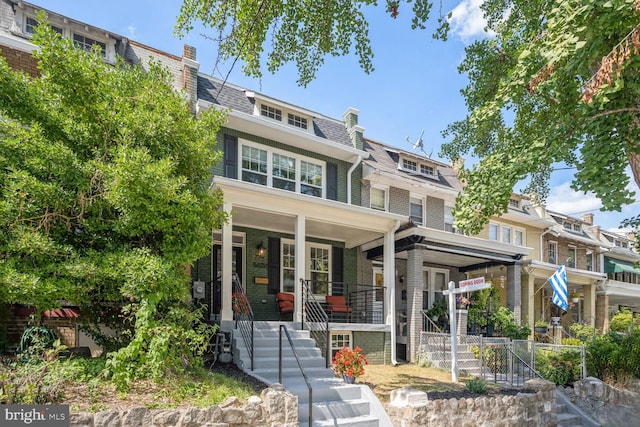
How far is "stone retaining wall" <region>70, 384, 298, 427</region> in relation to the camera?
4.59m

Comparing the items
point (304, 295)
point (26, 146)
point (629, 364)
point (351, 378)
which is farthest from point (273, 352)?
point (629, 364)

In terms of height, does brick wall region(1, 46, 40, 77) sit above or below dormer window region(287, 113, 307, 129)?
above

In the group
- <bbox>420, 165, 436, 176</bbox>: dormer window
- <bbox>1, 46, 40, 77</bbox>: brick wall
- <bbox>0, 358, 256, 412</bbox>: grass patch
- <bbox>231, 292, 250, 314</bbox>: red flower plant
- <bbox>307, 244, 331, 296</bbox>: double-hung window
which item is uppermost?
<bbox>1, 46, 40, 77</bbox>: brick wall

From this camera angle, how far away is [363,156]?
545 inches

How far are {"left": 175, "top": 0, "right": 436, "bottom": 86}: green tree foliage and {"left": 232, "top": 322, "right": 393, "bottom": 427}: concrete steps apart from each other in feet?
16.6

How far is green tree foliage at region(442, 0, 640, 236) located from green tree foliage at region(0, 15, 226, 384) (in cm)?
469

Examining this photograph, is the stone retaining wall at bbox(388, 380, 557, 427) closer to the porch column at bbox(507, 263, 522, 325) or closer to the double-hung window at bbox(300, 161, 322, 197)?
the porch column at bbox(507, 263, 522, 325)

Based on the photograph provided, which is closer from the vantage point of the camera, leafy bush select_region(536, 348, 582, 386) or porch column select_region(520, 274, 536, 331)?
leafy bush select_region(536, 348, 582, 386)

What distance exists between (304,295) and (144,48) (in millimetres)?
8448

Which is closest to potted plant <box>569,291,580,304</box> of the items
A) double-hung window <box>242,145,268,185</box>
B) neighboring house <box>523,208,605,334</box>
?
neighboring house <box>523,208,605,334</box>

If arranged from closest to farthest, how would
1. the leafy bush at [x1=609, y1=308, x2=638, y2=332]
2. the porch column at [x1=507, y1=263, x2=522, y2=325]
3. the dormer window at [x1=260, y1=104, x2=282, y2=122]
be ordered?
the dormer window at [x1=260, y1=104, x2=282, y2=122]
the porch column at [x1=507, y1=263, x2=522, y2=325]
the leafy bush at [x1=609, y1=308, x2=638, y2=332]

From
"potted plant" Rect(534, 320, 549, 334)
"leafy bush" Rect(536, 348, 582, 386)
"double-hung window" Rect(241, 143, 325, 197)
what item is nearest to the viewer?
"leafy bush" Rect(536, 348, 582, 386)

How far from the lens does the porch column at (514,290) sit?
46.6 feet

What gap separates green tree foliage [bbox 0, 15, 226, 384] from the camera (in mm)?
5398
